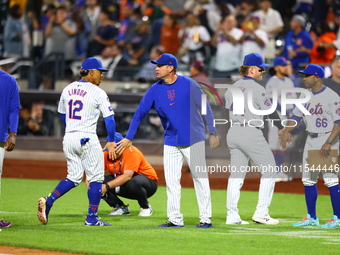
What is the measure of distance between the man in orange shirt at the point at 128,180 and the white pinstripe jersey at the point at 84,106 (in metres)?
1.03

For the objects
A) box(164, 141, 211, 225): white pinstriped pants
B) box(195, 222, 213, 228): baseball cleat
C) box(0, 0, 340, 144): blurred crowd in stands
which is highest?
box(0, 0, 340, 144): blurred crowd in stands

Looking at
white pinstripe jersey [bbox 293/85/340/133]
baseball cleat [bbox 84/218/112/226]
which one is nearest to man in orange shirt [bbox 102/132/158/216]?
baseball cleat [bbox 84/218/112/226]

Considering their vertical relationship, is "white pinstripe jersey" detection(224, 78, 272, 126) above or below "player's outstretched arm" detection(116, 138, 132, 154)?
above

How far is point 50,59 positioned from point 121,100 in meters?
3.25

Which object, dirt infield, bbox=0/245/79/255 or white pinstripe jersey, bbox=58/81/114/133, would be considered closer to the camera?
dirt infield, bbox=0/245/79/255

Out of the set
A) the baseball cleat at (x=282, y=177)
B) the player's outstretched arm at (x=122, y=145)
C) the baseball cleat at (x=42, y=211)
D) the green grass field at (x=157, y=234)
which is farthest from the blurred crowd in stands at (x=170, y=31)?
the baseball cleat at (x=42, y=211)

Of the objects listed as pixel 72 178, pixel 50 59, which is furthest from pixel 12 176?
pixel 72 178

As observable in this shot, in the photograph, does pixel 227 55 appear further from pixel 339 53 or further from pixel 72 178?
pixel 72 178

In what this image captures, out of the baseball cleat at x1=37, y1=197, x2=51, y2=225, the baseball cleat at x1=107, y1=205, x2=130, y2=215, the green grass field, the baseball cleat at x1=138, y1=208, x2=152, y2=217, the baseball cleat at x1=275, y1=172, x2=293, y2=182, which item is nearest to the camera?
the green grass field

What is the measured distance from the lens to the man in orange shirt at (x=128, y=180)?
28.8 feet

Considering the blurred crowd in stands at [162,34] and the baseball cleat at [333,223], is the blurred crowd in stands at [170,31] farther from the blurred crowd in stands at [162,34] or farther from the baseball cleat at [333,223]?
the baseball cleat at [333,223]

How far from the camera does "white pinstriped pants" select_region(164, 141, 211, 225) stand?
778cm

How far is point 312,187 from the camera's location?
8.36 m

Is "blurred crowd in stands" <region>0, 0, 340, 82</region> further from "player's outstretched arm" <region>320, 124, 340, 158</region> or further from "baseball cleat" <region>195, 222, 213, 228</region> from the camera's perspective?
"baseball cleat" <region>195, 222, 213, 228</region>
